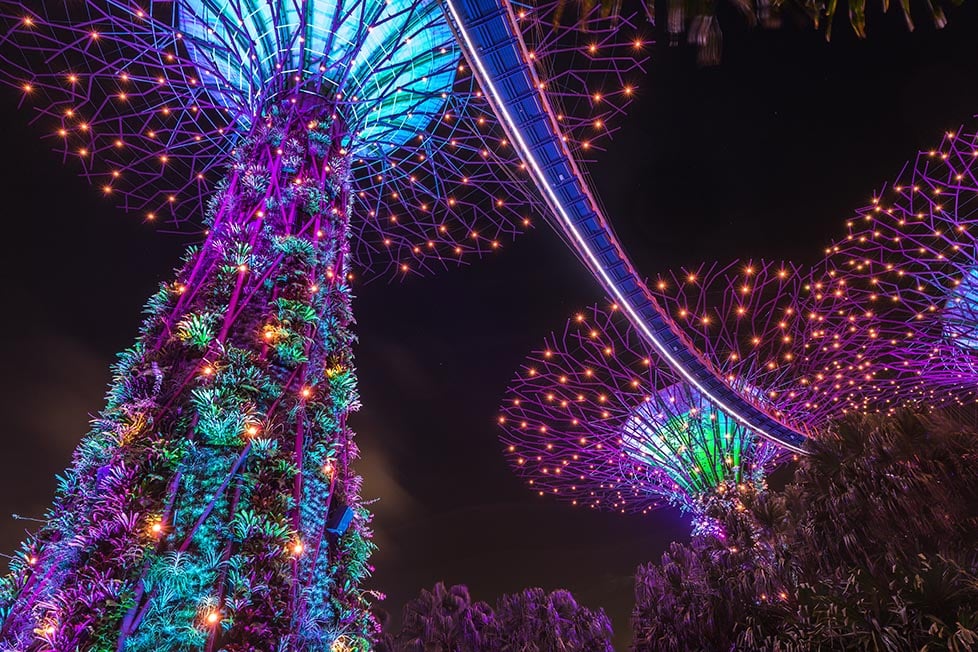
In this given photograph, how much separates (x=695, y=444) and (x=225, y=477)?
58.3 ft

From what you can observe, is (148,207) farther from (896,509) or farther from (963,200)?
(963,200)

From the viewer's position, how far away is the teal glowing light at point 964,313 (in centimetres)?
1456

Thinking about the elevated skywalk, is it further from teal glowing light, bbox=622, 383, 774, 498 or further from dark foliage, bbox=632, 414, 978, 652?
dark foliage, bbox=632, 414, 978, 652

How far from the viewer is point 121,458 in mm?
4078

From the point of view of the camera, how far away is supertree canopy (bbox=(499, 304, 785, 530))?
58.7ft

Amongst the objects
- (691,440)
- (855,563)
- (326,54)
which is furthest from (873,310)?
(326,54)

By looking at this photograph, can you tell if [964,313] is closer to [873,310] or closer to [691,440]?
[873,310]

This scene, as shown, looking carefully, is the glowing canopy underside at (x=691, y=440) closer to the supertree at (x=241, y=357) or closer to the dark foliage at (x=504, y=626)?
the dark foliage at (x=504, y=626)

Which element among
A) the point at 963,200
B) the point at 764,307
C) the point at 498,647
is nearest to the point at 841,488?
the point at 764,307

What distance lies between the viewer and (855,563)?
887 centimetres

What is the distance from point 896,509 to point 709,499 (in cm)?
973

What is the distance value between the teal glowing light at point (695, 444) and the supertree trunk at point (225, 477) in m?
15.0

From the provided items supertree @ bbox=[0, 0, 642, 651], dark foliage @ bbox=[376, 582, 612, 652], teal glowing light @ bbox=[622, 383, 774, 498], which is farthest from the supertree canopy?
supertree @ bbox=[0, 0, 642, 651]

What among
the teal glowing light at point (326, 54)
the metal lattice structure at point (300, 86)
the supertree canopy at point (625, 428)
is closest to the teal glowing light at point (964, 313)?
the supertree canopy at point (625, 428)
